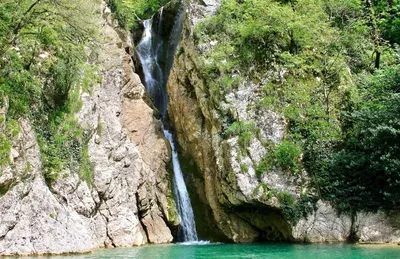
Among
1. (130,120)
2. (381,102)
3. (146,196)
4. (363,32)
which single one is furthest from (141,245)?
(363,32)

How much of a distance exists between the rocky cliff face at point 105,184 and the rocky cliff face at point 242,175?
7.24 ft

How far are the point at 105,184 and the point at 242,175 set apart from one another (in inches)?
252

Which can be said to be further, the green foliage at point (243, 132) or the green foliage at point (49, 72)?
the green foliage at point (243, 132)

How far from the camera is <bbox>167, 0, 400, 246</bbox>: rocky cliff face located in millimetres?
19406

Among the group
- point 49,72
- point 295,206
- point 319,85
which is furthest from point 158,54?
point 295,206

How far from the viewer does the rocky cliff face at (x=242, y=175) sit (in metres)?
19.4

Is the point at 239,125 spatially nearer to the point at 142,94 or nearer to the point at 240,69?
the point at 240,69

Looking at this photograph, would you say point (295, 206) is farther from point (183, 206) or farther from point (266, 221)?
point (183, 206)

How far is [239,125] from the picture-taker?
70.3 feet

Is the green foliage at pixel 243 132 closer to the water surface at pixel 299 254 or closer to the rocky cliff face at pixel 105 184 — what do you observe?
the rocky cliff face at pixel 105 184

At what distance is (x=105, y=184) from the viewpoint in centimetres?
2005

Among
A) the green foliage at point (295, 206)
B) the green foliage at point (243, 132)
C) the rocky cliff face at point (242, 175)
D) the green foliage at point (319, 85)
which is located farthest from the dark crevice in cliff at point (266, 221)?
the green foliage at point (243, 132)

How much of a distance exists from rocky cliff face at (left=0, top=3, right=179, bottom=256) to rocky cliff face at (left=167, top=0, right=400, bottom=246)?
221 cm

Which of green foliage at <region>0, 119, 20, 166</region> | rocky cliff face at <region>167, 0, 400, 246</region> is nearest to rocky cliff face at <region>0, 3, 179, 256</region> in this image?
green foliage at <region>0, 119, 20, 166</region>
